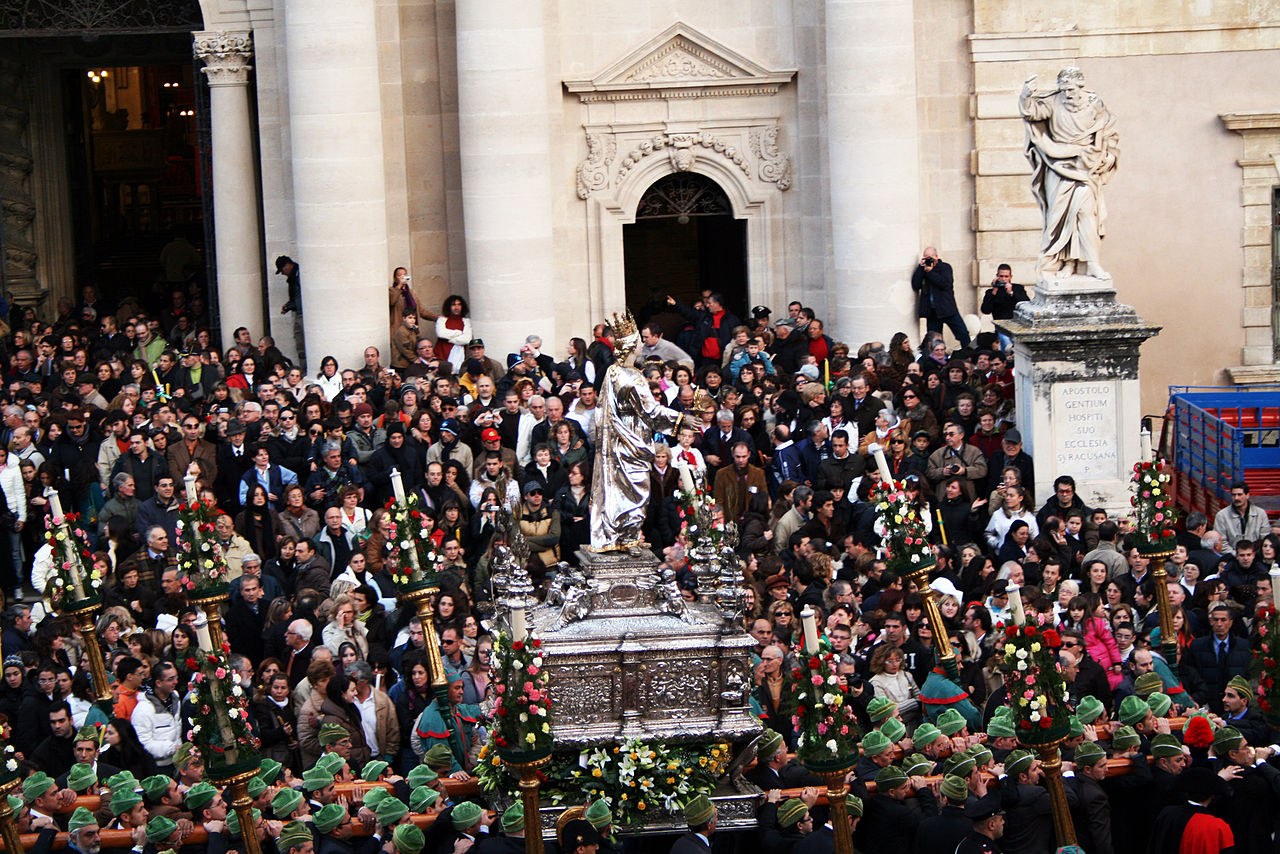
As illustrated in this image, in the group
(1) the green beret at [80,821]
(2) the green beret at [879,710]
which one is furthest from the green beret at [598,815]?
(1) the green beret at [80,821]

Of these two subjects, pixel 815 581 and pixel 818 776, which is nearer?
pixel 818 776

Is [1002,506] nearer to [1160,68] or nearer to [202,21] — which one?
[1160,68]

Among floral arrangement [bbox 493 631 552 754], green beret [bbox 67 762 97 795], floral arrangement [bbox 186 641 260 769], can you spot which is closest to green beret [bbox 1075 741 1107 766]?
floral arrangement [bbox 493 631 552 754]

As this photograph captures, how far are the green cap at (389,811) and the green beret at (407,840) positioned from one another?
269mm

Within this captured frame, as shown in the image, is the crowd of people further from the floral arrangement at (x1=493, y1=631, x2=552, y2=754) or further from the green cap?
the floral arrangement at (x1=493, y1=631, x2=552, y2=754)

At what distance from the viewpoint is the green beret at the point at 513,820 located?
18250mm

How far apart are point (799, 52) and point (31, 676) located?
15.5m

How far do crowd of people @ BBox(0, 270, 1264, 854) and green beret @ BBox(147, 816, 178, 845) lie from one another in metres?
0.02

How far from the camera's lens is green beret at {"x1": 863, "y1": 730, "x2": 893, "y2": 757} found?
18.7m

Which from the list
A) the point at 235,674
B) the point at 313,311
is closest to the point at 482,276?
the point at 313,311

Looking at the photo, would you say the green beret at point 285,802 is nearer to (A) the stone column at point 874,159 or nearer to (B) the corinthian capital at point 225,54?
(A) the stone column at point 874,159

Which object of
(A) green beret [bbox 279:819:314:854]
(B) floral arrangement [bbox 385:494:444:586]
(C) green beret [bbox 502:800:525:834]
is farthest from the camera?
(B) floral arrangement [bbox 385:494:444:586]

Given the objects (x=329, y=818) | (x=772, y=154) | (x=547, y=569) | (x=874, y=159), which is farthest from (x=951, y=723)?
(x=772, y=154)

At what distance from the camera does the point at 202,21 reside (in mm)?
35125
